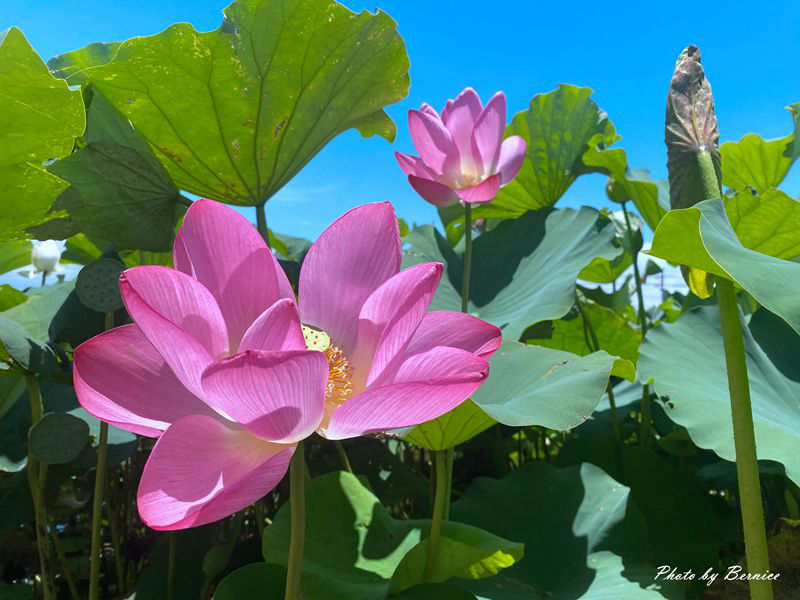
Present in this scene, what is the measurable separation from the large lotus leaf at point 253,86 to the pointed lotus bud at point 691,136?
36 cm

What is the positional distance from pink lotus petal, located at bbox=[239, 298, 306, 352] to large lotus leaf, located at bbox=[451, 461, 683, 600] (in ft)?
1.53

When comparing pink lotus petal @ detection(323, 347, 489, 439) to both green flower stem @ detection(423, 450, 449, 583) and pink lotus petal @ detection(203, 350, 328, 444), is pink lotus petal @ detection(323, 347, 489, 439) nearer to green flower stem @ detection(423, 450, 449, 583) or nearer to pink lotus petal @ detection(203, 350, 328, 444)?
pink lotus petal @ detection(203, 350, 328, 444)

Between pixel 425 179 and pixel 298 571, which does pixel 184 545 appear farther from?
pixel 425 179

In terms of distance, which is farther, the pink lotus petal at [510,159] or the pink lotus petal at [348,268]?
the pink lotus petal at [510,159]

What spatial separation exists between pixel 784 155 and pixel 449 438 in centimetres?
107

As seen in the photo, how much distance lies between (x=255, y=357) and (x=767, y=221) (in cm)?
78

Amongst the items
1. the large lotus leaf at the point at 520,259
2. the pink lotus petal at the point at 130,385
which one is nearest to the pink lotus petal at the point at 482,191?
the large lotus leaf at the point at 520,259

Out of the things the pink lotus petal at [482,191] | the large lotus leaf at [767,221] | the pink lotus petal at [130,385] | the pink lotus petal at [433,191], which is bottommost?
the pink lotus petal at [130,385]

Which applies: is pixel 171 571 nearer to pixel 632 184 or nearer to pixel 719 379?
pixel 719 379

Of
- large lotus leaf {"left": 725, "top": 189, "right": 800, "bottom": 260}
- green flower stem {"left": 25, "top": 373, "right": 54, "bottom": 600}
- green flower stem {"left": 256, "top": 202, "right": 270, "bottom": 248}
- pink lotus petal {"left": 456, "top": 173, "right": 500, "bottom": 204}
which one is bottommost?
green flower stem {"left": 25, "top": 373, "right": 54, "bottom": 600}

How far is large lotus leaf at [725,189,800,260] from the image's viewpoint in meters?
0.79

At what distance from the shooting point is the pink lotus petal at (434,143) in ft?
3.48

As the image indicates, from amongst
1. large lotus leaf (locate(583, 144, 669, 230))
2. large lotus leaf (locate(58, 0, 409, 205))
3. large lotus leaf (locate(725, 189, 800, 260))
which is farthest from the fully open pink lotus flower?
large lotus leaf (locate(725, 189, 800, 260))

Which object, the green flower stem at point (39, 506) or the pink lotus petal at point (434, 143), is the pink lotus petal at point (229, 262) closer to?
the green flower stem at point (39, 506)
